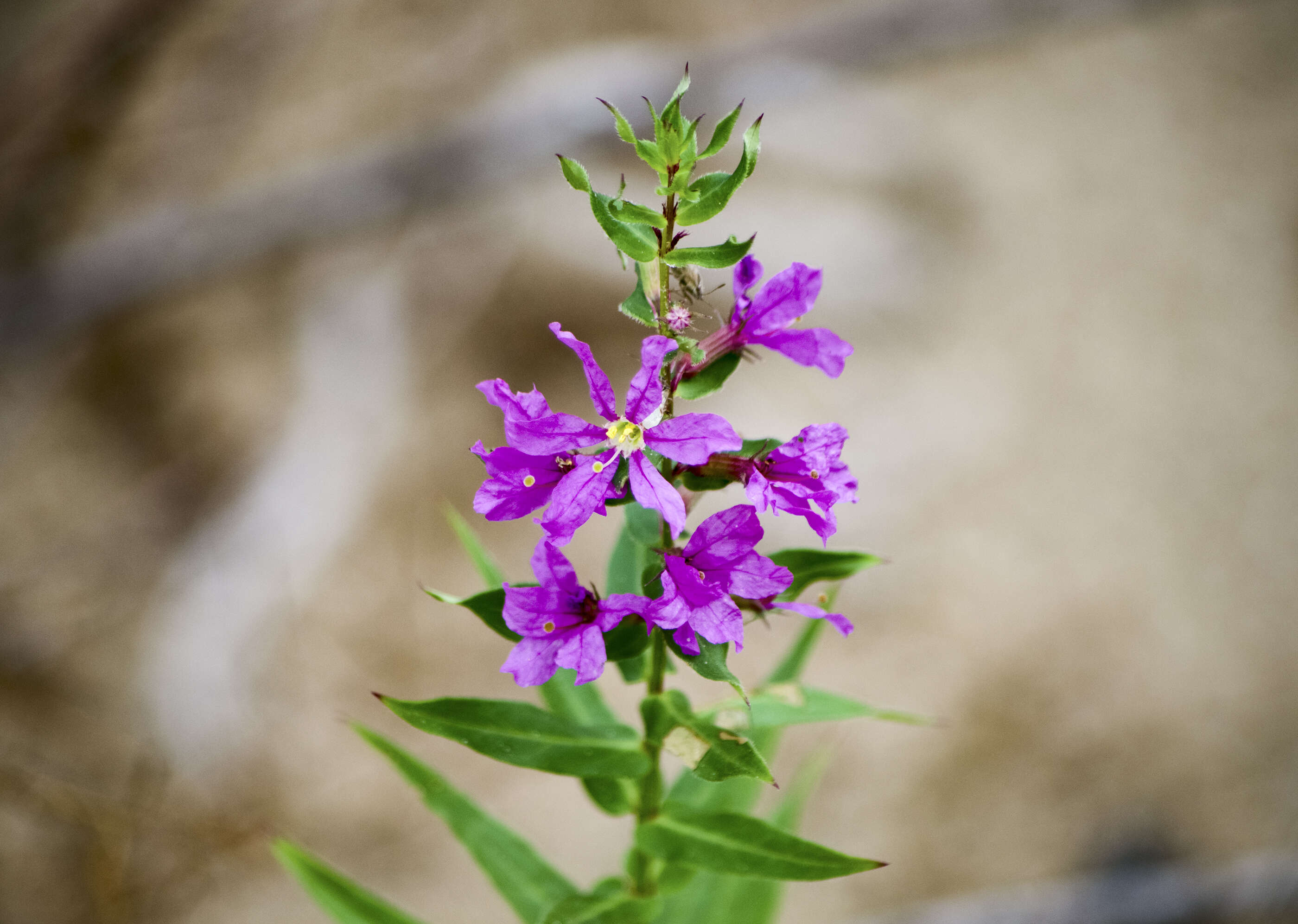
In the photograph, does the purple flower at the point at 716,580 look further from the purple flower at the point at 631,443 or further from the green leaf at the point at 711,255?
the green leaf at the point at 711,255

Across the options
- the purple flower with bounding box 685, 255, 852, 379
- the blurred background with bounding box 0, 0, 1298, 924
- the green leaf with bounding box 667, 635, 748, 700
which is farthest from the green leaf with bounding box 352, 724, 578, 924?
the blurred background with bounding box 0, 0, 1298, 924

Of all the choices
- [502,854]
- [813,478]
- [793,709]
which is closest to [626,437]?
[813,478]

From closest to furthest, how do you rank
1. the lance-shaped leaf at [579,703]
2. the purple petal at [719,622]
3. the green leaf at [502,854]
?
the purple petal at [719,622], the lance-shaped leaf at [579,703], the green leaf at [502,854]

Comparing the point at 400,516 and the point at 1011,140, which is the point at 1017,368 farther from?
the point at 400,516

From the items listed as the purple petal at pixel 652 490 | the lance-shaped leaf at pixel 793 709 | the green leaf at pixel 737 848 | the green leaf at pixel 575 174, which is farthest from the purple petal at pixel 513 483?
the green leaf at pixel 737 848

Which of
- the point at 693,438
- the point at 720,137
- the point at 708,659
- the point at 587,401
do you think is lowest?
the point at 708,659

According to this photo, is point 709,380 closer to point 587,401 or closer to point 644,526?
point 644,526

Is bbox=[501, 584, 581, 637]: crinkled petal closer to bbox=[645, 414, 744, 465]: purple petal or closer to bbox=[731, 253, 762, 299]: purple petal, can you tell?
bbox=[645, 414, 744, 465]: purple petal

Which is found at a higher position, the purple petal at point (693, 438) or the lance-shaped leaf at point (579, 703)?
the purple petal at point (693, 438)
